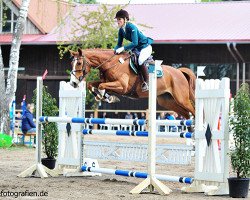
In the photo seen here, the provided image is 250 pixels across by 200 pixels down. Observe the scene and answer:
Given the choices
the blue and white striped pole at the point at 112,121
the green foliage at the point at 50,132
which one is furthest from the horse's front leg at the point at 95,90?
the blue and white striped pole at the point at 112,121

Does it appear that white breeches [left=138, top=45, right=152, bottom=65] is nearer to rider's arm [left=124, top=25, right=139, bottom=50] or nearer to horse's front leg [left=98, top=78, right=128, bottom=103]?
rider's arm [left=124, top=25, right=139, bottom=50]

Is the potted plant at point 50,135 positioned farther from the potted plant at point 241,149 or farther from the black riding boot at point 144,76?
the potted plant at point 241,149

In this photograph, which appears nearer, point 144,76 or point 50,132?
point 50,132

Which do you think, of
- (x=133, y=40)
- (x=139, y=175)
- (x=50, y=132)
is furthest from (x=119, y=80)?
(x=139, y=175)

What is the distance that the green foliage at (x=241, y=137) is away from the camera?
27.8ft

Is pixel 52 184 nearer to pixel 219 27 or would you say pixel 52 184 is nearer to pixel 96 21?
pixel 96 21

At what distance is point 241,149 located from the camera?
8.50m

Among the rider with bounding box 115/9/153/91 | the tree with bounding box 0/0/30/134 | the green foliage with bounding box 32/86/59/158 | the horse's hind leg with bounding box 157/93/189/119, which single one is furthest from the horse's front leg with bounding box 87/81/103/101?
the tree with bounding box 0/0/30/134

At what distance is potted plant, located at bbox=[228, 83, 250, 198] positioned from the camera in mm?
8484

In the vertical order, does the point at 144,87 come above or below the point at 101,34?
below

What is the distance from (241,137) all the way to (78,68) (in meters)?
3.29

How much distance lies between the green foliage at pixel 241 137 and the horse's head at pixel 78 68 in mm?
3068

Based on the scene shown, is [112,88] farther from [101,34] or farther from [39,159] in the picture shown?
[101,34]

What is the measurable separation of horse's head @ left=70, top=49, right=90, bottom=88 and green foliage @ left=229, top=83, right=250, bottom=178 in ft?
10.1
